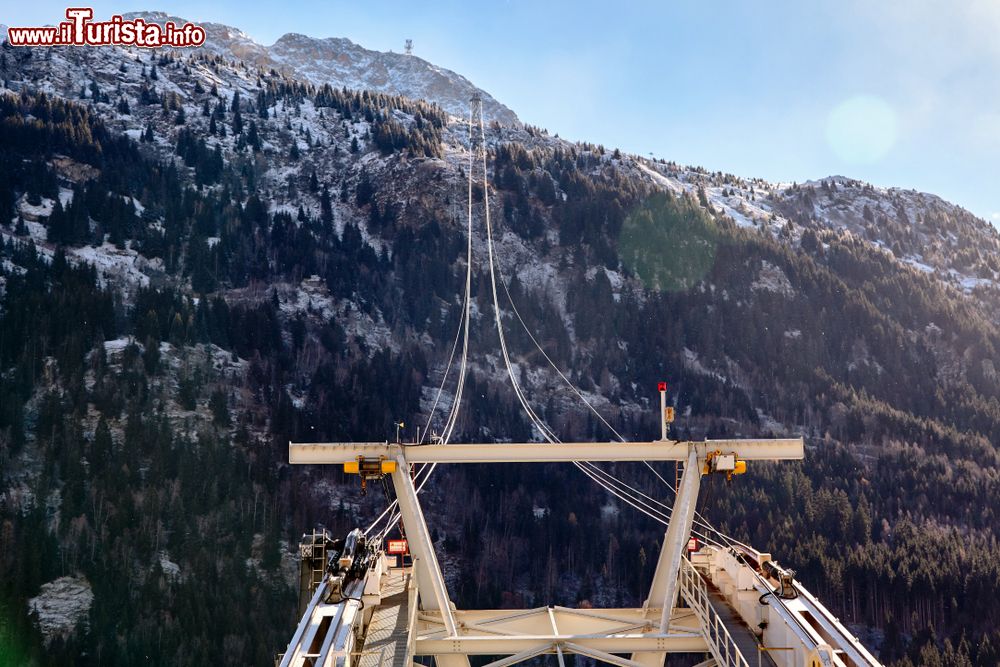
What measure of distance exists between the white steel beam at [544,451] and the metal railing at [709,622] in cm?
363

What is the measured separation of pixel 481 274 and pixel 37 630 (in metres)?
73.0

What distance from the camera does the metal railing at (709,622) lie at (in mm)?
17609

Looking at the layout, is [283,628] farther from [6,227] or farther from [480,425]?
[6,227]

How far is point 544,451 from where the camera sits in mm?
22516

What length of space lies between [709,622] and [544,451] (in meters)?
6.15

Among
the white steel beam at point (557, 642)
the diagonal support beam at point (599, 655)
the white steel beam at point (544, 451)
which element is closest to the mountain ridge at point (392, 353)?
the white steel beam at point (544, 451)

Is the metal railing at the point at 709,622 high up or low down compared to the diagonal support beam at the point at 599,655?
up

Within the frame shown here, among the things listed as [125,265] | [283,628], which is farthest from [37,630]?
[125,265]

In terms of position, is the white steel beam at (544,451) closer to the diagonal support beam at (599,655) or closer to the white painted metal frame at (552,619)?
the white painted metal frame at (552,619)

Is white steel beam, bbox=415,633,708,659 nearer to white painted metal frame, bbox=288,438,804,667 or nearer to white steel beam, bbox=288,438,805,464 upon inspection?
white painted metal frame, bbox=288,438,804,667

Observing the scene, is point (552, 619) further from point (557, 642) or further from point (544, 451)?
point (544, 451)

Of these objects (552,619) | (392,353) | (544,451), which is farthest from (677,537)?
(392,353)

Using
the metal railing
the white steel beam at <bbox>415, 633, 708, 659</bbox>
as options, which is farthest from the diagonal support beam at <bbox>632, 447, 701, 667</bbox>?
the metal railing

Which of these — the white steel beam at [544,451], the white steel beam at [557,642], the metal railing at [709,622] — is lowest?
the white steel beam at [557,642]
